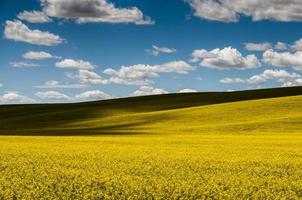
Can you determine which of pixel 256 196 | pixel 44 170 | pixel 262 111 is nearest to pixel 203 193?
pixel 256 196

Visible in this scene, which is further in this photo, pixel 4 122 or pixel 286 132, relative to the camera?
pixel 4 122

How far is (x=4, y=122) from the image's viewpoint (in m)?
82.2

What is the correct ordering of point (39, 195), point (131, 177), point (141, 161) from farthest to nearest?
point (141, 161) → point (131, 177) → point (39, 195)

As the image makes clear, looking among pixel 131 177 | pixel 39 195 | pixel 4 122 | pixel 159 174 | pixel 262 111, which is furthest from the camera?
pixel 4 122

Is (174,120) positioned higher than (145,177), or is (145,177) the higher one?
(174,120)

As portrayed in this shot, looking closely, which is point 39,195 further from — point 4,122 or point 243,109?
point 4,122

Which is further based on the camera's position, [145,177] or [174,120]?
[174,120]

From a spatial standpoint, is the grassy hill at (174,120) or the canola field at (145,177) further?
the grassy hill at (174,120)

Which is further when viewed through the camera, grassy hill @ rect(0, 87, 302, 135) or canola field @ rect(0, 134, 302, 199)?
grassy hill @ rect(0, 87, 302, 135)

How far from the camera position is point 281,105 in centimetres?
6781

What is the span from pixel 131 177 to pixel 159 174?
5.54ft

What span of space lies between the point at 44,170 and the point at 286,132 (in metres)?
34.8

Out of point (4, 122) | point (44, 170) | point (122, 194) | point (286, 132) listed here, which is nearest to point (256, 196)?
point (122, 194)

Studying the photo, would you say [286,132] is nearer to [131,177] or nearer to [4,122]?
[131,177]
